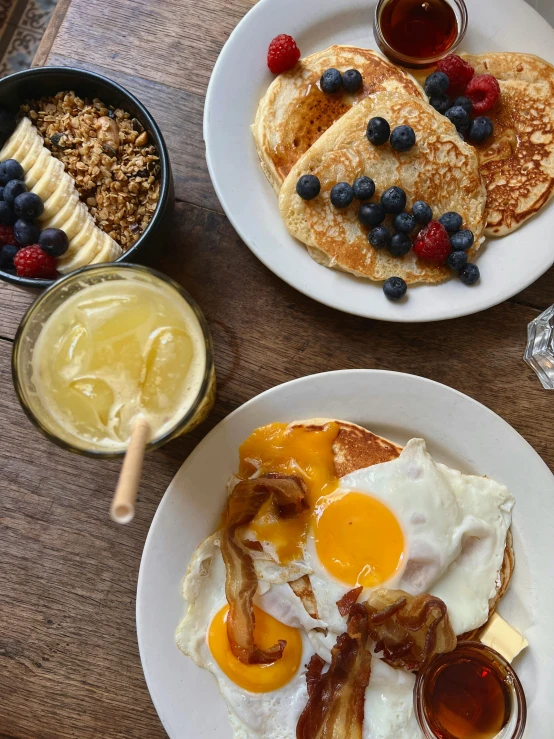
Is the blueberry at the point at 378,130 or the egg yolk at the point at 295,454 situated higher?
the blueberry at the point at 378,130

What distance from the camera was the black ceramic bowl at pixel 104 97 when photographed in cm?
177

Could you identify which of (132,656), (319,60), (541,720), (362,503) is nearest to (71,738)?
(132,656)

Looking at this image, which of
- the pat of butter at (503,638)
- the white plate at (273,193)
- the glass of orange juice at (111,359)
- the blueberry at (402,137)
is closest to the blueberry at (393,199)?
the blueberry at (402,137)

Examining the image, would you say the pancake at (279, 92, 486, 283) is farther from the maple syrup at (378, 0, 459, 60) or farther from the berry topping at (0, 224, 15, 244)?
the berry topping at (0, 224, 15, 244)

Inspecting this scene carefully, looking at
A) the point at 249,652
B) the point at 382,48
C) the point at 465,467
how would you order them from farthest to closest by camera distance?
the point at 382,48
the point at 465,467
the point at 249,652

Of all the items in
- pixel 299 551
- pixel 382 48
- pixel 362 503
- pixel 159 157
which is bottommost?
pixel 299 551

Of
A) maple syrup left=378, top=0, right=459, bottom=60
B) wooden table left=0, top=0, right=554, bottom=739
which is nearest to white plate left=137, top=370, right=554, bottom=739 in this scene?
wooden table left=0, top=0, right=554, bottom=739

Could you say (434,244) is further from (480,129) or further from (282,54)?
(282,54)

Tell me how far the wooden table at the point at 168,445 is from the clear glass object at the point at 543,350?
0.03 m

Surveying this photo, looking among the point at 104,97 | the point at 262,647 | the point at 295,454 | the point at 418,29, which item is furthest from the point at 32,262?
the point at 418,29

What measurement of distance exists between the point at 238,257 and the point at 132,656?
1303 mm

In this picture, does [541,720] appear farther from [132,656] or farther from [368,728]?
[132,656]

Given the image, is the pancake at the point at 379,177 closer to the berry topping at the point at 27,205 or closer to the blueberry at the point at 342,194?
the blueberry at the point at 342,194

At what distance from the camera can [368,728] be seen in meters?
1.81
